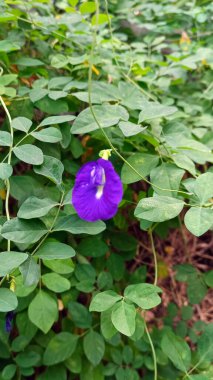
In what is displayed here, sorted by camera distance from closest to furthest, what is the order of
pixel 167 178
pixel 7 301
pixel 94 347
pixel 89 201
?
pixel 7 301
pixel 89 201
pixel 167 178
pixel 94 347

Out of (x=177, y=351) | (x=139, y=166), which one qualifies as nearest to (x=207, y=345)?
(x=177, y=351)

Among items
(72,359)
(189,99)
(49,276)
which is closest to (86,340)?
(72,359)

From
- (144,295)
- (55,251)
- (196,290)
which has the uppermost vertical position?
(55,251)

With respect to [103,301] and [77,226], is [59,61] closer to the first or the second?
[77,226]

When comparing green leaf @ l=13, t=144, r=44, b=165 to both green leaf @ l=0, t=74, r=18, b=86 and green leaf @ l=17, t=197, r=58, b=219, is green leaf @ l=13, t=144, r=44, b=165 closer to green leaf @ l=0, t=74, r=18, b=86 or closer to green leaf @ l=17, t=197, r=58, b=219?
green leaf @ l=17, t=197, r=58, b=219

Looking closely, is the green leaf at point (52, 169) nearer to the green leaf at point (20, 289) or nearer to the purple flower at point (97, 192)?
the purple flower at point (97, 192)

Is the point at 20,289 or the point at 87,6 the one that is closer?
the point at 20,289
